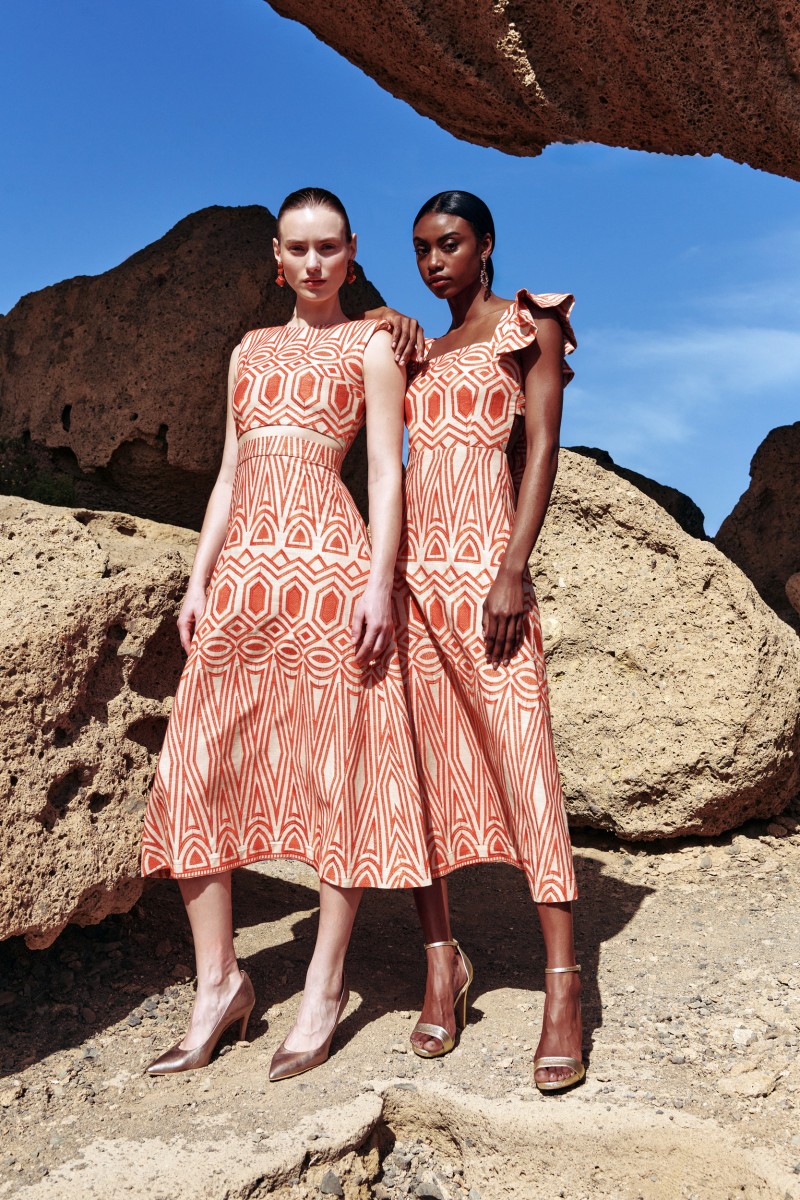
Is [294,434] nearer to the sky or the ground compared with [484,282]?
nearer to the ground

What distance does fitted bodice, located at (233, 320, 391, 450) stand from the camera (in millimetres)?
3361

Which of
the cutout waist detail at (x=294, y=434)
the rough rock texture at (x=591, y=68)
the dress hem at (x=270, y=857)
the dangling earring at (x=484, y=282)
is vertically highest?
the rough rock texture at (x=591, y=68)

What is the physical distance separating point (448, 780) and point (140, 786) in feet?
3.16

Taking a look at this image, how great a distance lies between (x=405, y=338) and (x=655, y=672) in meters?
2.21

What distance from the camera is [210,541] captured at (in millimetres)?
3557

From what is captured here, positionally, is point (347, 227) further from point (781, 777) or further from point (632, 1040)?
point (781, 777)

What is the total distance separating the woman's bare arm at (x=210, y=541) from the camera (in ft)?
11.5

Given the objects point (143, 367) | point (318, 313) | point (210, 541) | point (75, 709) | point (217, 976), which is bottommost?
point (217, 976)

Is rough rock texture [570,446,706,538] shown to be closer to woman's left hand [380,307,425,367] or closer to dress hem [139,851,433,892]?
woman's left hand [380,307,425,367]

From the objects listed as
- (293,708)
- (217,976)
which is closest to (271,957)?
(217,976)

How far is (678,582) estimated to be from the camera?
506 cm

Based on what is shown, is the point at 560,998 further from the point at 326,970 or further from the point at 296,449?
the point at 296,449

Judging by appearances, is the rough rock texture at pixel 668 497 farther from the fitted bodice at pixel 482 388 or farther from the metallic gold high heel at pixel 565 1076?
the metallic gold high heel at pixel 565 1076

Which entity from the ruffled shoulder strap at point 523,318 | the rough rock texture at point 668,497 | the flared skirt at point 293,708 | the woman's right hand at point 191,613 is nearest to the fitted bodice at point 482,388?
the ruffled shoulder strap at point 523,318
